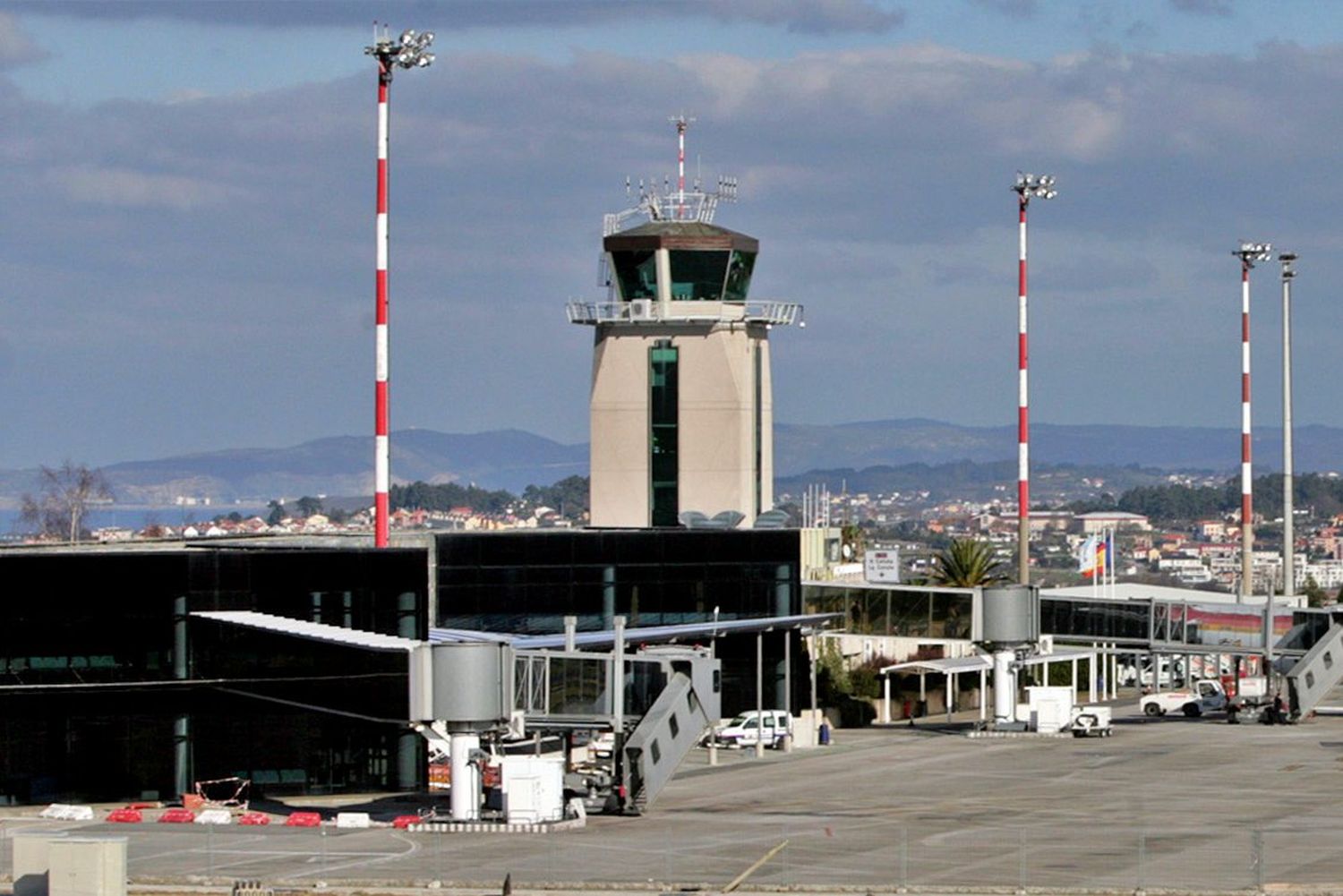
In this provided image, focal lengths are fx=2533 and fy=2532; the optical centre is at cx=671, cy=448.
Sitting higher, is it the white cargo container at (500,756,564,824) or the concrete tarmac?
the white cargo container at (500,756,564,824)

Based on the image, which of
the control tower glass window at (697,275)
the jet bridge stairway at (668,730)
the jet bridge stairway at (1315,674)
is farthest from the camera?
the control tower glass window at (697,275)

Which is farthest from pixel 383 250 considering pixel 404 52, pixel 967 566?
pixel 967 566

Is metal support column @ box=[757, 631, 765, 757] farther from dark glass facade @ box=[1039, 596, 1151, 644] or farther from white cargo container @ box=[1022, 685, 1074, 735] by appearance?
dark glass facade @ box=[1039, 596, 1151, 644]

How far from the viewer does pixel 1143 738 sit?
92062 millimetres

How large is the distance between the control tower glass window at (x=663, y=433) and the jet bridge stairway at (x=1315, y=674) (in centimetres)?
3554

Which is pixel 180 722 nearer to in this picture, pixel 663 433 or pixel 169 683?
pixel 169 683

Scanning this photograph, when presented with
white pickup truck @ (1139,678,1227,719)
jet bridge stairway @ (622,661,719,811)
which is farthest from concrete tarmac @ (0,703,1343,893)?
white pickup truck @ (1139,678,1227,719)

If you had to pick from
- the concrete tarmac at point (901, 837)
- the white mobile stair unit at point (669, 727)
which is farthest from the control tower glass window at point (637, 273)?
the white mobile stair unit at point (669, 727)

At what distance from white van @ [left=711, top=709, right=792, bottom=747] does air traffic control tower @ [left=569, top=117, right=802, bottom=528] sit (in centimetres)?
2599

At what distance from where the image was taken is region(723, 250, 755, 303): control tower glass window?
403ft

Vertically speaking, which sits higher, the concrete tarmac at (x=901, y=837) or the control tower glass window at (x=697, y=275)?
the control tower glass window at (x=697, y=275)

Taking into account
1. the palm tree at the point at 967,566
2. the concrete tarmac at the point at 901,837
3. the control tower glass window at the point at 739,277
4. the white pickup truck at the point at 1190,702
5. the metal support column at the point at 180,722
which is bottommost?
the concrete tarmac at the point at 901,837

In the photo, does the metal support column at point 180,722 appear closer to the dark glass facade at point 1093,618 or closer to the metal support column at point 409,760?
the metal support column at point 409,760

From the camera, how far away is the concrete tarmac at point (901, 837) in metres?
55.0
